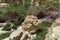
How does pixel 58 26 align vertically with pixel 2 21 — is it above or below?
above

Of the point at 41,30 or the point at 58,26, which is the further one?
the point at 41,30

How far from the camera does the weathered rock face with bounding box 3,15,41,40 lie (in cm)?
894

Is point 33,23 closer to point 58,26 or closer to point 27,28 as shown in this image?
point 27,28

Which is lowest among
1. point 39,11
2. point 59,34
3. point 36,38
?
point 39,11

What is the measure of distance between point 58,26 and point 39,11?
33.6ft

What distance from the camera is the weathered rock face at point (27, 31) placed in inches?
352

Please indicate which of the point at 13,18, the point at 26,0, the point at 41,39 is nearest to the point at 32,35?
the point at 41,39

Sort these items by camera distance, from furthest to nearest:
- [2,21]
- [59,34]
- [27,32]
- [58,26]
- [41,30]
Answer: [2,21], [41,30], [27,32], [58,26], [59,34]

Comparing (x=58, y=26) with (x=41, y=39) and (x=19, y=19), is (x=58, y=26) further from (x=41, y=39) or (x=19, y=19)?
(x=19, y=19)

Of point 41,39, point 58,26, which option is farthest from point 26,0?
point 58,26

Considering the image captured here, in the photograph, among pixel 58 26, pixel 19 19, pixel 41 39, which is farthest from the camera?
pixel 19 19

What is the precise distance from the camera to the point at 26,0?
82.1ft

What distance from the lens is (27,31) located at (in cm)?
938

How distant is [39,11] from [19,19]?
159cm
